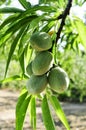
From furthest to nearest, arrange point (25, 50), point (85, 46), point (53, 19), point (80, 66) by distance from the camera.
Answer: point (80, 66), point (25, 50), point (53, 19), point (85, 46)

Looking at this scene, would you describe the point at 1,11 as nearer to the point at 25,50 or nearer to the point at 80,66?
the point at 25,50

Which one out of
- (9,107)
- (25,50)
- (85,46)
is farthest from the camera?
(9,107)

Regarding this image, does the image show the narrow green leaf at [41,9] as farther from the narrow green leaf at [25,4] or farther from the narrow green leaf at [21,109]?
the narrow green leaf at [21,109]

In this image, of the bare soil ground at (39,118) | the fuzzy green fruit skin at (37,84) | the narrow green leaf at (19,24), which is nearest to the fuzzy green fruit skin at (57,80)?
the fuzzy green fruit skin at (37,84)

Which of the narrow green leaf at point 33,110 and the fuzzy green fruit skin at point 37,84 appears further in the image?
the narrow green leaf at point 33,110

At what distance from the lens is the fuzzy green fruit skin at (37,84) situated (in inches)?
33.5

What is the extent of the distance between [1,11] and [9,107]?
1049 centimetres

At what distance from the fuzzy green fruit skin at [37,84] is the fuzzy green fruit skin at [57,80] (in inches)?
0.5

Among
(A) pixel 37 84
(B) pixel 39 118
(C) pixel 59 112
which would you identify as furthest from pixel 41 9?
(B) pixel 39 118

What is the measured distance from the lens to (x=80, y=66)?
833 centimetres

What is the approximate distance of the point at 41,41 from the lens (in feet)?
2.69

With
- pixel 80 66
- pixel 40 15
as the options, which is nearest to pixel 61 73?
pixel 40 15

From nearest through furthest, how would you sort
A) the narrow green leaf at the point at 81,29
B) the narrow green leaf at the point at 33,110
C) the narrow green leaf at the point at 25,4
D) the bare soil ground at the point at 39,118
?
the narrow green leaf at the point at 81,29, the narrow green leaf at the point at 25,4, the narrow green leaf at the point at 33,110, the bare soil ground at the point at 39,118

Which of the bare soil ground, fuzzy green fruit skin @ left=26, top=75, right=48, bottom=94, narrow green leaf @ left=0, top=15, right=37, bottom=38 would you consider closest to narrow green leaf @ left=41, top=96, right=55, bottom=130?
fuzzy green fruit skin @ left=26, top=75, right=48, bottom=94
